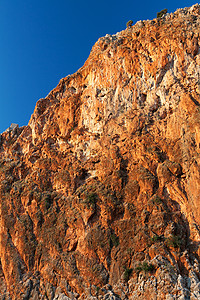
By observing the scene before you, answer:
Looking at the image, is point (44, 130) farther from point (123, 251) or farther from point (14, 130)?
point (123, 251)

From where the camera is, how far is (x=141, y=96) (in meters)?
33.5

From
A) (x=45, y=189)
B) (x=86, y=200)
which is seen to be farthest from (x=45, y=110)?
(x=86, y=200)

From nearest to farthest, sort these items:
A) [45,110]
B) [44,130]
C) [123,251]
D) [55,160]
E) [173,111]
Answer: [123,251]
[173,111]
[55,160]
[44,130]
[45,110]

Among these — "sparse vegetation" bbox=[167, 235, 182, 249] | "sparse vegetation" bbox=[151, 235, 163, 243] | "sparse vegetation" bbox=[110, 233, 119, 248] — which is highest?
"sparse vegetation" bbox=[110, 233, 119, 248]

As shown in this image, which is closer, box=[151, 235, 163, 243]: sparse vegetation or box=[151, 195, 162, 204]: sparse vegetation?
box=[151, 235, 163, 243]: sparse vegetation

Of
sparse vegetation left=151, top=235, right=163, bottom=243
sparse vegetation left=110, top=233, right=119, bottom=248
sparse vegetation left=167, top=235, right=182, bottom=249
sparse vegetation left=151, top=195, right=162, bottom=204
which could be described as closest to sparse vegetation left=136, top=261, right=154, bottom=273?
sparse vegetation left=151, top=235, right=163, bottom=243

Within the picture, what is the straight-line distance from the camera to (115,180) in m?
28.8

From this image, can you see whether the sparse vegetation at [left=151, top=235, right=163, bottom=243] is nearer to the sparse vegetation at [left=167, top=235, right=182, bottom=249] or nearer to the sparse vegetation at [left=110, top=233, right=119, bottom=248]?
the sparse vegetation at [left=167, top=235, right=182, bottom=249]

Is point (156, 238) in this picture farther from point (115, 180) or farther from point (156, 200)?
point (115, 180)

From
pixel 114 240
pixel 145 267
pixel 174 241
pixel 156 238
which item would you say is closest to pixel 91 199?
pixel 114 240

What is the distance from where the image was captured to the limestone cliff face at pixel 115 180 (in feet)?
78.6

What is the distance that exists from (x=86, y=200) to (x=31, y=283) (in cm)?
902

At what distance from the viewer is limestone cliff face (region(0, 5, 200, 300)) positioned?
2397 cm

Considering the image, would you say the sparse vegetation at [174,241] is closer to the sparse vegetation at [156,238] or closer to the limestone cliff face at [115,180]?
the limestone cliff face at [115,180]
